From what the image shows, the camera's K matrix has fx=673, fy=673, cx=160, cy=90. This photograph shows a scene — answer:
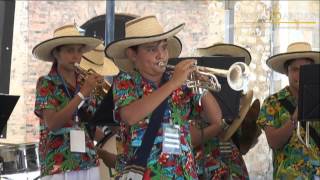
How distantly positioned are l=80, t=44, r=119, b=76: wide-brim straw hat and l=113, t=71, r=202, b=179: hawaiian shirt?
2071mm

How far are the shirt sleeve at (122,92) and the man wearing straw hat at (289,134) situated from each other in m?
1.33

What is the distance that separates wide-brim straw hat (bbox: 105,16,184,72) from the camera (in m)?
4.14

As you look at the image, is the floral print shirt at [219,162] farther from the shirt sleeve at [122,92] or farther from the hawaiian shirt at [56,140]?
the shirt sleeve at [122,92]

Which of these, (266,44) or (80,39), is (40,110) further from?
(266,44)

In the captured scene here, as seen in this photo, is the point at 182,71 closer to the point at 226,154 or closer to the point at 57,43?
the point at 57,43

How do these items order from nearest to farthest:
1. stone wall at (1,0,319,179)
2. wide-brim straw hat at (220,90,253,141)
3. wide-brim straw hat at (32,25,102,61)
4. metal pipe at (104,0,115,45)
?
wide-brim straw hat at (32,25,102,61) < wide-brim straw hat at (220,90,253,141) < metal pipe at (104,0,115,45) < stone wall at (1,0,319,179)

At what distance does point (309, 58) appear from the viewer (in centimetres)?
513

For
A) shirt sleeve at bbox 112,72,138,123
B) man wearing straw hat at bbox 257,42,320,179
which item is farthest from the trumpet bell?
shirt sleeve at bbox 112,72,138,123

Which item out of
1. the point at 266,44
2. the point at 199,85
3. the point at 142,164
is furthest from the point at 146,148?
the point at 266,44

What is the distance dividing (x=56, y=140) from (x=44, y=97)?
0.33 metres

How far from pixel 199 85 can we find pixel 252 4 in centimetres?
806

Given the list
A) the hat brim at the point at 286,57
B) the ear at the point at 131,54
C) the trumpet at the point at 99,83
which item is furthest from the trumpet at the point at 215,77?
the trumpet at the point at 99,83

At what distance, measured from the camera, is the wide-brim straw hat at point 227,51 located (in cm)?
611

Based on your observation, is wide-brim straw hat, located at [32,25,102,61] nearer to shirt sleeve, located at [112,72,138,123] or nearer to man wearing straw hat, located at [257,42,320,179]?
shirt sleeve, located at [112,72,138,123]
